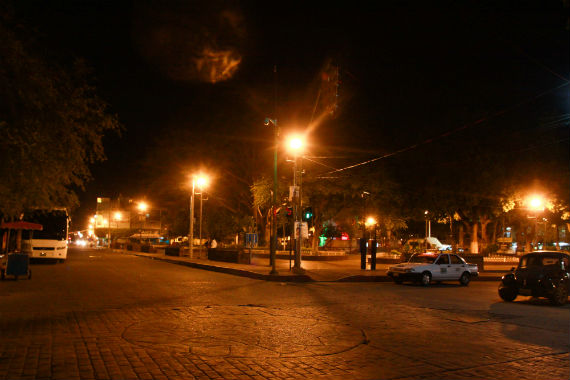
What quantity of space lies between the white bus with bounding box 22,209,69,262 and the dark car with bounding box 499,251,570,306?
24434mm

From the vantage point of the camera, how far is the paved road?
6.97m

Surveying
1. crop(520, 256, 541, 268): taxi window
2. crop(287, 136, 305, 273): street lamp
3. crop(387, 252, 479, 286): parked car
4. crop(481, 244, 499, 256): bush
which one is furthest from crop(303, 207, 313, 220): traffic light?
crop(481, 244, 499, 256): bush

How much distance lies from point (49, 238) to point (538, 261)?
26.1 m

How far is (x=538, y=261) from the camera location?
1691cm

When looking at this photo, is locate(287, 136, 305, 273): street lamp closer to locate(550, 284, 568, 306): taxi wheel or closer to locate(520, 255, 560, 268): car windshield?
locate(520, 255, 560, 268): car windshield

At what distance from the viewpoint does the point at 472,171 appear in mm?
33438

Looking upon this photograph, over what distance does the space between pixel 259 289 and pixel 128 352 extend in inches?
406

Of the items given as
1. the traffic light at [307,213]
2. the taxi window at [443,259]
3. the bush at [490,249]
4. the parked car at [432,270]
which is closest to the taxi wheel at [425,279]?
the parked car at [432,270]

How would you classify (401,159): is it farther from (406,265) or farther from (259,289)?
(259,289)

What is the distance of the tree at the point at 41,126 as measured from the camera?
11469mm

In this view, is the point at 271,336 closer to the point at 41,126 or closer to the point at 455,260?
the point at 41,126

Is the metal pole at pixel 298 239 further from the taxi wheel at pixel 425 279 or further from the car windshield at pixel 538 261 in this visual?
the car windshield at pixel 538 261

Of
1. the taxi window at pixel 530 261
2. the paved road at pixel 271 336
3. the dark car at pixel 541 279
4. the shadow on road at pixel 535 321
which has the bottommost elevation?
the shadow on road at pixel 535 321

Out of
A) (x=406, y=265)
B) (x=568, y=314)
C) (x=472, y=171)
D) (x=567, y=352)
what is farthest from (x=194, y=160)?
(x=567, y=352)
